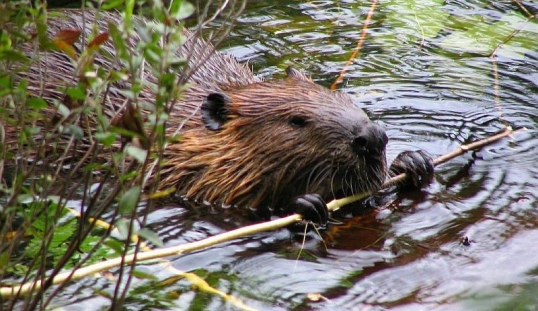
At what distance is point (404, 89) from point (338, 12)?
1.63 meters

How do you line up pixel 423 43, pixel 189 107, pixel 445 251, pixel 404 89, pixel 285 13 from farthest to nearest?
pixel 285 13 < pixel 423 43 < pixel 404 89 < pixel 189 107 < pixel 445 251

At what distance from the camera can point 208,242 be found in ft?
10.9

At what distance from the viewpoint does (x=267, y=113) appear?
4484 millimetres

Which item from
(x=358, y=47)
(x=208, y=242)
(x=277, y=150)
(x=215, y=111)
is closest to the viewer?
(x=208, y=242)

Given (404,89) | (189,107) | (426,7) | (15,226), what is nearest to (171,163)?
(189,107)

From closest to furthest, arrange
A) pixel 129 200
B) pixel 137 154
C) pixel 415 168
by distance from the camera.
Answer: pixel 137 154, pixel 129 200, pixel 415 168

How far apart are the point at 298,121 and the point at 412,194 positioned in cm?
68

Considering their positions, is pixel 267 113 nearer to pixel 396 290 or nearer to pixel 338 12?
pixel 396 290

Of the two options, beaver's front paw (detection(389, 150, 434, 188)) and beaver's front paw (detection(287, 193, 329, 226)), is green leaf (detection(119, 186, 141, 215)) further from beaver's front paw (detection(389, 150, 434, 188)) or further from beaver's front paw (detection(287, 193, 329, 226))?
beaver's front paw (detection(389, 150, 434, 188))

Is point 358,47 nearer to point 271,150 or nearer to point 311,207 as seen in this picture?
point 271,150

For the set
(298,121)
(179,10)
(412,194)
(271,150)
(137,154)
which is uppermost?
(179,10)

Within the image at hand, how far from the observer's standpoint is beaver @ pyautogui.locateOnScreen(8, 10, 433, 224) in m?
4.21

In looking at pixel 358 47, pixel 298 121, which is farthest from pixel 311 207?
pixel 358 47

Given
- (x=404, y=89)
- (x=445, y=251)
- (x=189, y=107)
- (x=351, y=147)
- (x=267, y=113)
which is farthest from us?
(x=404, y=89)
